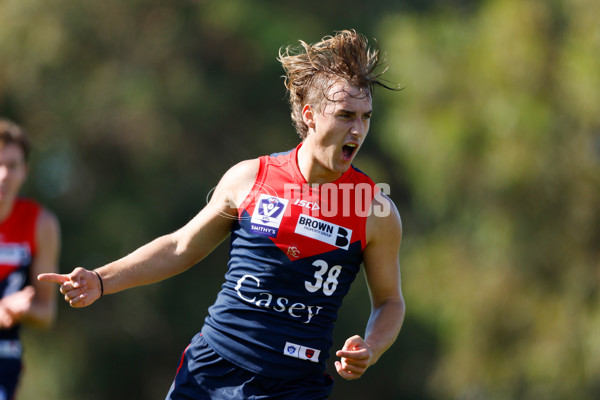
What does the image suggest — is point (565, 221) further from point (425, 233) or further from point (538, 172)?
point (425, 233)

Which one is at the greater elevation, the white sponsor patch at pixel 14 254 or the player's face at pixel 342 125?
the player's face at pixel 342 125

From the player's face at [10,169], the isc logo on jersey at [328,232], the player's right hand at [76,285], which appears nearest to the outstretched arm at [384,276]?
the isc logo on jersey at [328,232]

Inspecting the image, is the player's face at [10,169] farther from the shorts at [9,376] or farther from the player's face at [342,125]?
the player's face at [342,125]

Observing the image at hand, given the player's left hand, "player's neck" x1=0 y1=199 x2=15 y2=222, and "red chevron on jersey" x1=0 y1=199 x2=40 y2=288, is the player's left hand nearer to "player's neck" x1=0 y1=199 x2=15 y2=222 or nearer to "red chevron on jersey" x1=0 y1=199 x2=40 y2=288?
"red chevron on jersey" x1=0 y1=199 x2=40 y2=288

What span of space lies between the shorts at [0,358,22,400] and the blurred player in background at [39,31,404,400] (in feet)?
6.02

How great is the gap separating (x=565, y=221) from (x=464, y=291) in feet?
6.00

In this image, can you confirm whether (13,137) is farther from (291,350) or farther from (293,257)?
(291,350)

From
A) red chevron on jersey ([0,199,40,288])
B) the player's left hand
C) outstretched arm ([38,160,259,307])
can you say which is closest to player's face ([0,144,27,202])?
red chevron on jersey ([0,199,40,288])

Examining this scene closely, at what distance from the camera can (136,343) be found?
1473 cm

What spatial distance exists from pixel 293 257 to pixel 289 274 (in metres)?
0.08

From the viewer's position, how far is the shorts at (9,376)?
216 inches

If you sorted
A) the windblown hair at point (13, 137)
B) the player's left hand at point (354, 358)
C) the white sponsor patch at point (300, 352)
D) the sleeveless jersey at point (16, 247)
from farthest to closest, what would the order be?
the windblown hair at point (13, 137) < the sleeveless jersey at point (16, 247) < the white sponsor patch at point (300, 352) < the player's left hand at point (354, 358)

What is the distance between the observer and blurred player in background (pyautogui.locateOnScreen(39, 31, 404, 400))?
3984 millimetres

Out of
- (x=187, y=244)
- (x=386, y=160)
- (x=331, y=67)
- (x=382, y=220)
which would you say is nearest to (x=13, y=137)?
(x=187, y=244)
